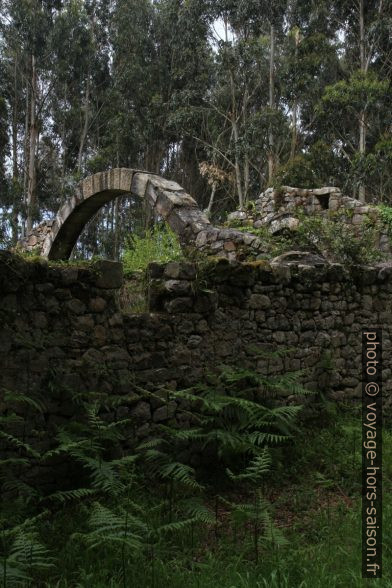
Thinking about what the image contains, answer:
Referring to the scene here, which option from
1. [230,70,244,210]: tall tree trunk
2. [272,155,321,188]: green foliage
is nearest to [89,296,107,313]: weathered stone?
[272,155,321,188]: green foliage

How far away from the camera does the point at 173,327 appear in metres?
4.95

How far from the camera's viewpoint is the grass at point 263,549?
9.87 ft

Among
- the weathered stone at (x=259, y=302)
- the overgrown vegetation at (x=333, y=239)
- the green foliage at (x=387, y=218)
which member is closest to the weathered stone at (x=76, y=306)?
the weathered stone at (x=259, y=302)

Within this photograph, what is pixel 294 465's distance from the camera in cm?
518

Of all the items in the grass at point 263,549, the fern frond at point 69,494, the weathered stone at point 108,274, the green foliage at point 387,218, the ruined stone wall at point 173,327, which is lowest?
the grass at point 263,549

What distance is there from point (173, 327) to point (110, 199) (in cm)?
701

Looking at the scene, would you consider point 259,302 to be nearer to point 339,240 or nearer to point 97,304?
point 97,304

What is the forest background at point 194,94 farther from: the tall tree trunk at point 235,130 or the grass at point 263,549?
the grass at point 263,549

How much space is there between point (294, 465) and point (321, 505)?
2.28ft

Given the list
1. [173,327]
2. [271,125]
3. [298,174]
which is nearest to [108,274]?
[173,327]

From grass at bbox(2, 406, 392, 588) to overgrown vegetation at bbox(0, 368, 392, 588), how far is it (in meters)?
0.01

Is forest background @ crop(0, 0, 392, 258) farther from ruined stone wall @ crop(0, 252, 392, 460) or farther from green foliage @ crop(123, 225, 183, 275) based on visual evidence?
ruined stone wall @ crop(0, 252, 392, 460)

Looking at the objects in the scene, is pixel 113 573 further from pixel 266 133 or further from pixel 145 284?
pixel 266 133

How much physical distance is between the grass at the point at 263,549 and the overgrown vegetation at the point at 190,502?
0.03ft
